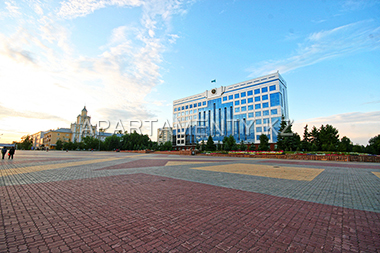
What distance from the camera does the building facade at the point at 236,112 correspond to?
58.1 metres

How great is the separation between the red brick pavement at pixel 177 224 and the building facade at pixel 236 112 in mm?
56106

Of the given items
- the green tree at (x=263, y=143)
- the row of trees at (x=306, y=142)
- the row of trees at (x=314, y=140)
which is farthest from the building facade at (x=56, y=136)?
the row of trees at (x=314, y=140)

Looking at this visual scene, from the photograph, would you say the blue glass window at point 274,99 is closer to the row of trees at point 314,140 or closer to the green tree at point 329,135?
the row of trees at point 314,140

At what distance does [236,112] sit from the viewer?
6762 centimetres

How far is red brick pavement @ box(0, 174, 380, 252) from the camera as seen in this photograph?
296cm

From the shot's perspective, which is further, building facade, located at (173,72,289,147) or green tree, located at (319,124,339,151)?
building facade, located at (173,72,289,147)

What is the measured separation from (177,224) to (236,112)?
6675 cm

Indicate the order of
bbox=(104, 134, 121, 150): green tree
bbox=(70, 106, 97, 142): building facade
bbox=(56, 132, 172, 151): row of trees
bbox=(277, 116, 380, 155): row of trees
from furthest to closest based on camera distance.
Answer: bbox=(70, 106, 97, 142): building facade < bbox=(104, 134, 121, 150): green tree < bbox=(56, 132, 172, 151): row of trees < bbox=(277, 116, 380, 155): row of trees

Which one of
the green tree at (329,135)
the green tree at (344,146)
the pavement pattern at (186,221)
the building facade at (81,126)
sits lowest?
the pavement pattern at (186,221)

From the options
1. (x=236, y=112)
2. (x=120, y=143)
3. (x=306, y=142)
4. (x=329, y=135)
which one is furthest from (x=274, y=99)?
(x=120, y=143)

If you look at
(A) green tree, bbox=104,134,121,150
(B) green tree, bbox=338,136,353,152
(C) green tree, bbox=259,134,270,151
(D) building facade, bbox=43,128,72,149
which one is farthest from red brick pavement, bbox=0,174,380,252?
(D) building facade, bbox=43,128,72,149

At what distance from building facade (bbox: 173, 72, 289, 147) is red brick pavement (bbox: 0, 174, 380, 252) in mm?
56106

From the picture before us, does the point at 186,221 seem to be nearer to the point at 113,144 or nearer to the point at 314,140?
the point at 314,140

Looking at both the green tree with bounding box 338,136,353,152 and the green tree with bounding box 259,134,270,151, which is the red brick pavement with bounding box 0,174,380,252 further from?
the green tree with bounding box 338,136,353,152
